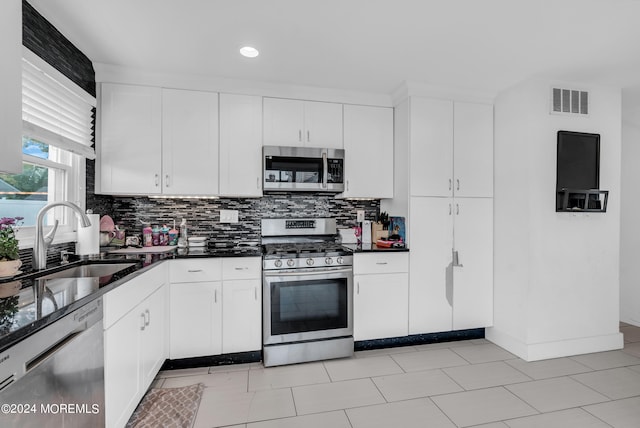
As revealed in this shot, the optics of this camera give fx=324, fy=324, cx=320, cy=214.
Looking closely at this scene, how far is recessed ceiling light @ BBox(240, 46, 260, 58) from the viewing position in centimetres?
232

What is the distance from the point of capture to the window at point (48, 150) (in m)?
1.85

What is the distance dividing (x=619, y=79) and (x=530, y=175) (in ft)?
3.81

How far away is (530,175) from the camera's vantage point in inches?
109

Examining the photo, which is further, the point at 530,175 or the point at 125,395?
the point at 530,175

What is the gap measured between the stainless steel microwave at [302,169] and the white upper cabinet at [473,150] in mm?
1123

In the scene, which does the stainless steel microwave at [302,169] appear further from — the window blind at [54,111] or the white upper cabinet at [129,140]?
the window blind at [54,111]

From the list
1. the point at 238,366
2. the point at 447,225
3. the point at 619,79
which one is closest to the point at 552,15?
the point at 619,79

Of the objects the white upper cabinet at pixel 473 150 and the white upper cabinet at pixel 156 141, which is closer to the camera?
the white upper cabinet at pixel 156 141

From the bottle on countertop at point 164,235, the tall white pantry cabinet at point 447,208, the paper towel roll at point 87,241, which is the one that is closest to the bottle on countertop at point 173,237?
the bottle on countertop at point 164,235

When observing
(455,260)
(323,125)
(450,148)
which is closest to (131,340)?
(323,125)

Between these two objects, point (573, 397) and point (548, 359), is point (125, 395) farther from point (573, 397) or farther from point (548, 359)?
point (548, 359)

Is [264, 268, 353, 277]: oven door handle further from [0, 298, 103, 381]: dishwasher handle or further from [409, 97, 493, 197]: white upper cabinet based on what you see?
[0, 298, 103, 381]: dishwasher handle

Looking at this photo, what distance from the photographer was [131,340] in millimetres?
1831

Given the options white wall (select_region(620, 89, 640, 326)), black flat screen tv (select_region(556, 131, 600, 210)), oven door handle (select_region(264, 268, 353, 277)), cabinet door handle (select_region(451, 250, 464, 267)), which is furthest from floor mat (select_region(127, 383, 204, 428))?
white wall (select_region(620, 89, 640, 326))
